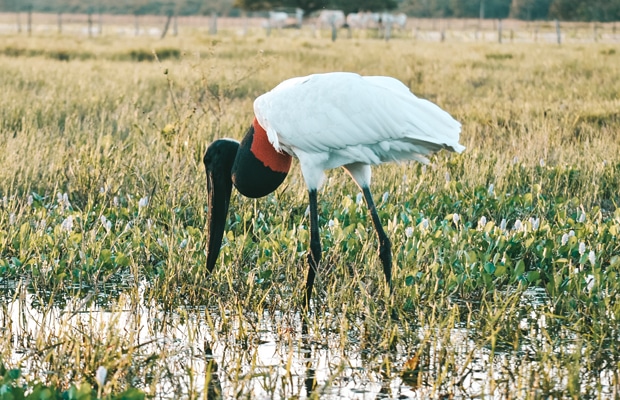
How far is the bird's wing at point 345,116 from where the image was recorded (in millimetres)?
4367

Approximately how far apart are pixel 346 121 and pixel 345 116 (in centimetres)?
3

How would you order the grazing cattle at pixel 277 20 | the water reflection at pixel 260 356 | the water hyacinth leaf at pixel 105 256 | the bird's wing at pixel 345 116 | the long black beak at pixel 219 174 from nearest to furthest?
the water reflection at pixel 260 356, the bird's wing at pixel 345 116, the water hyacinth leaf at pixel 105 256, the long black beak at pixel 219 174, the grazing cattle at pixel 277 20

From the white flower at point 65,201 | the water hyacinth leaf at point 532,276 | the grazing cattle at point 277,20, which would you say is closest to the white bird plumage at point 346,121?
the water hyacinth leaf at point 532,276

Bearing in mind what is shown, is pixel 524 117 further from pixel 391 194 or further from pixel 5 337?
pixel 5 337

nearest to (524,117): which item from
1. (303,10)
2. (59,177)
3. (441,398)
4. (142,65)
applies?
(59,177)

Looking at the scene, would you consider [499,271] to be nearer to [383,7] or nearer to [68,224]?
[68,224]

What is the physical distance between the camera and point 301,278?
4641 millimetres

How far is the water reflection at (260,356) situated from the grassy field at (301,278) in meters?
0.01

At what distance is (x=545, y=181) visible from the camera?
6543 mm

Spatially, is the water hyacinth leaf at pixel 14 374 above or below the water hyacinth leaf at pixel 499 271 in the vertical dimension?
below

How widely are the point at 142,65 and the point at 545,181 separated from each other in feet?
31.9

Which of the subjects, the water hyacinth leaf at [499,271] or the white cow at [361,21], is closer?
the water hyacinth leaf at [499,271]

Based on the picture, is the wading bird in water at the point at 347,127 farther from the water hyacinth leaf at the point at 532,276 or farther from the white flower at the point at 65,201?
the white flower at the point at 65,201

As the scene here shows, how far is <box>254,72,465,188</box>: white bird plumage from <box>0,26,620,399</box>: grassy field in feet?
1.51
